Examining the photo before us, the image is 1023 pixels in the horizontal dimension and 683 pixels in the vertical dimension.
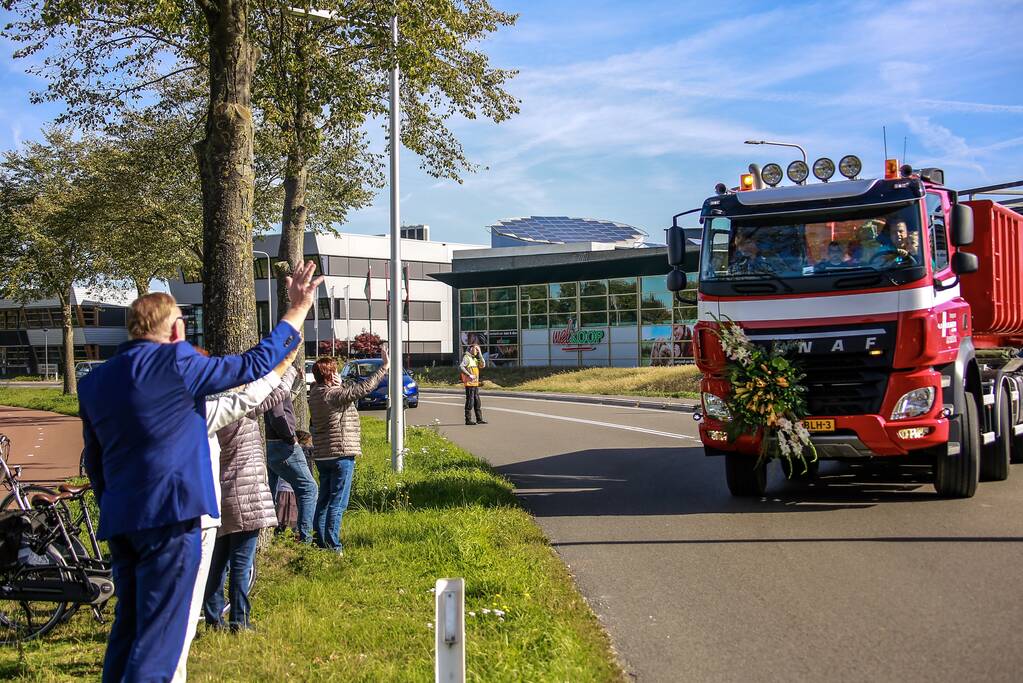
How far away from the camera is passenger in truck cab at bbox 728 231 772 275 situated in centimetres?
1050

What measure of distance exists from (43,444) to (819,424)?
1706cm

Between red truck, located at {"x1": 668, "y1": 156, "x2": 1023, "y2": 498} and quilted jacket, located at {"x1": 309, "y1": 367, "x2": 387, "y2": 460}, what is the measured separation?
12.2ft

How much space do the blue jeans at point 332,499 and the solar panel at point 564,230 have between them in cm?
6856

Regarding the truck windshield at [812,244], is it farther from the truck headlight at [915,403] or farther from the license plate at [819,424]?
the license plate at [819,424]

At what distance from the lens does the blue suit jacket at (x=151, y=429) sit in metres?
4.12

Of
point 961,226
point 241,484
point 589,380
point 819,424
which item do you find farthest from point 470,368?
point 589,380

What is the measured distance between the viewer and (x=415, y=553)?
8023mm

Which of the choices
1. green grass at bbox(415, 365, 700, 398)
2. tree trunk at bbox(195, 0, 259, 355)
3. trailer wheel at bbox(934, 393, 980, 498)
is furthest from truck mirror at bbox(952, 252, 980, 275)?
green grass at bbox(415, 365, 700, 398)

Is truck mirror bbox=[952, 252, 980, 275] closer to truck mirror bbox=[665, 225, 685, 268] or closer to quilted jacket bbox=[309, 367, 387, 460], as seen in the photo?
truck mirror bbox=[665, 225, 685, 268]

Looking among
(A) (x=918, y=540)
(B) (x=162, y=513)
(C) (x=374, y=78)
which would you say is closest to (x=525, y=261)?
(C) (x=374, y=78)

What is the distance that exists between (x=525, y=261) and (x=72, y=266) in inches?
1599

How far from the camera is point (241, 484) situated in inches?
233

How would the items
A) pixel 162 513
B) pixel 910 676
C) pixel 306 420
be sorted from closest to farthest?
pixel 162 513 < pixel 910 676 < pixel 306 420

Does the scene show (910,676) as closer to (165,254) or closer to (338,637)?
(338,637)
